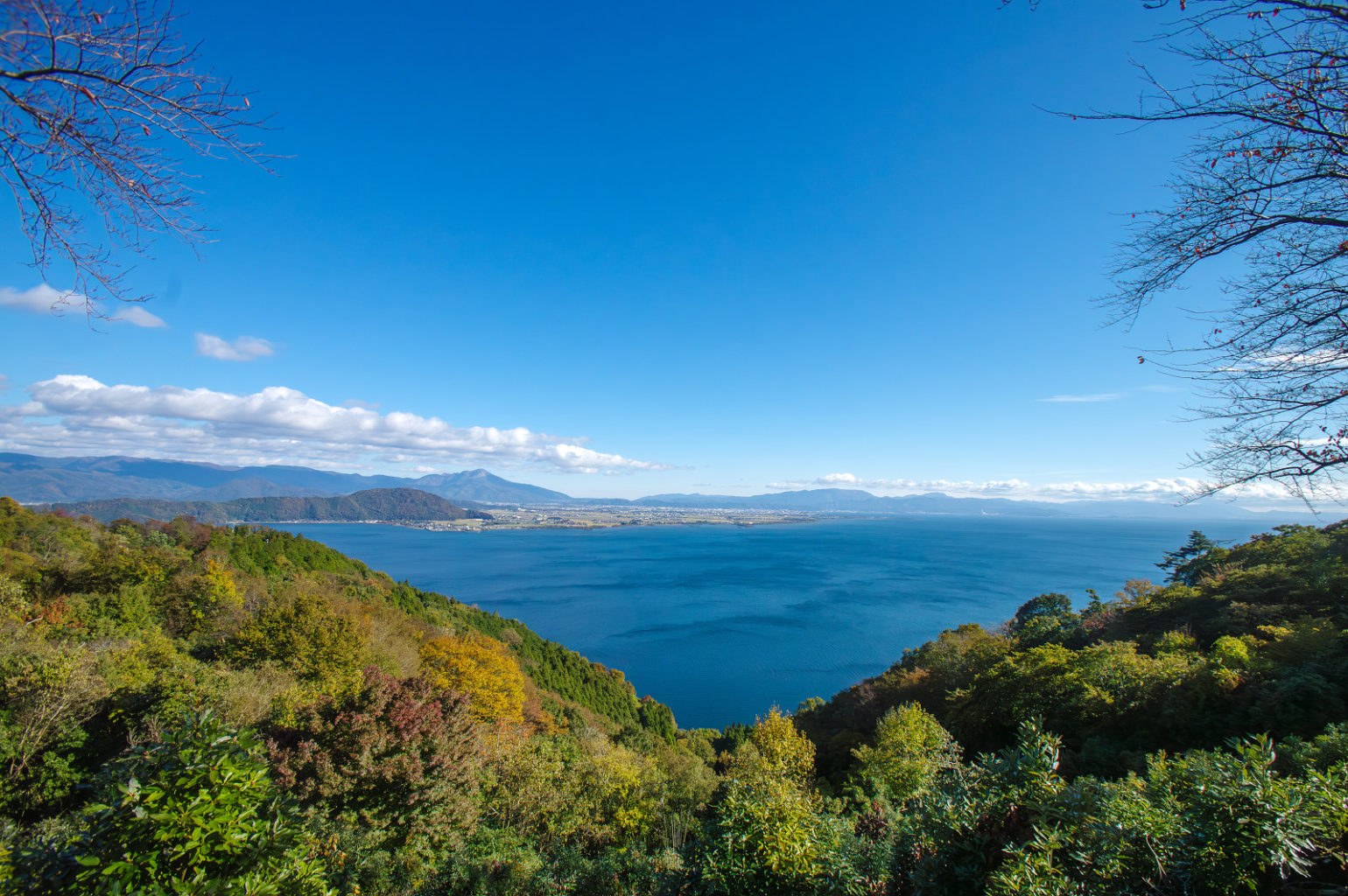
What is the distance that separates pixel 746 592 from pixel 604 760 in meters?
57.9

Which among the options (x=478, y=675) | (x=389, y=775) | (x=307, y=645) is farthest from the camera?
(x=478, y=675)

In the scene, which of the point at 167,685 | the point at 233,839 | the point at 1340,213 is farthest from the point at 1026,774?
the point at 167,685

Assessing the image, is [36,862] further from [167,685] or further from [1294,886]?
[167,685]

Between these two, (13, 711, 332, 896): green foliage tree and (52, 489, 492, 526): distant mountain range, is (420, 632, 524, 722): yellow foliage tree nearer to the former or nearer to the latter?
(13, 711, 332, 896): green foliage tree

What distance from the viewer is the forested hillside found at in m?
3.45

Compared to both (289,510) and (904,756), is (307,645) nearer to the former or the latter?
(904,756)

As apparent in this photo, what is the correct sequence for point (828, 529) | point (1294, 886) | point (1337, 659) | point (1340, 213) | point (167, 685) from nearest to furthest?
point (1340, 213) → point (1294, 886) → point (1337, 659) → point (167, 685) → point (828, 529)

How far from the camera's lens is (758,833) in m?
5.21

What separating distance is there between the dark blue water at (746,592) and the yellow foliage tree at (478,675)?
17.6m

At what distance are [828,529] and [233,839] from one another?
609 feet

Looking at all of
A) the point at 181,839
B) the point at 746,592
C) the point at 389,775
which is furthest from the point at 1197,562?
the point at 746,592

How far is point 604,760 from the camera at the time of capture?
11969mm

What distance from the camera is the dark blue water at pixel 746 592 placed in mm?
39438

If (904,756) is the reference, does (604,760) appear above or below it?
above
